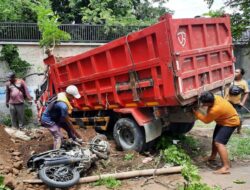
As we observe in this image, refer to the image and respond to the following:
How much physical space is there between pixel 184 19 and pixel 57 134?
9.28 ft

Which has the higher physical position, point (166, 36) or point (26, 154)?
point (166, 36)

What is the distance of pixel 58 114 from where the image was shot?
6602mm

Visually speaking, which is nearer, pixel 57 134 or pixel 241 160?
pixel 57 134

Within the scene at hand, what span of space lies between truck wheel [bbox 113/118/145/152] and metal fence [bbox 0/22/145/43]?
25.1ft

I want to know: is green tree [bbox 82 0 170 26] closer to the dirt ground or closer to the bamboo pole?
the dirt ground

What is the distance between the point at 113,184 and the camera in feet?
18.7

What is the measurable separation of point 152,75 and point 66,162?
79.9 inches

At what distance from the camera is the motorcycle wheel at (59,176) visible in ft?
17.8

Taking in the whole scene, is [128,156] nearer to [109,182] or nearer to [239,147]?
[109,182]

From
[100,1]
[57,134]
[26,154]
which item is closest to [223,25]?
[57,134]

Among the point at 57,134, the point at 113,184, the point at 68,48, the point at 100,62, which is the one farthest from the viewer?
the point at 68,48

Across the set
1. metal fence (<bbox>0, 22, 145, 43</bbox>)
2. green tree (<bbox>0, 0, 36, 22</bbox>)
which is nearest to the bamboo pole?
metal fence (<bbox>0, 22, 145, 43</bbox>)

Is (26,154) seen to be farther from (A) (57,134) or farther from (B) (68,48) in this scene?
(B) (68,48)

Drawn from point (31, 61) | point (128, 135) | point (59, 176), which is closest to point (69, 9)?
point (31, 61)
